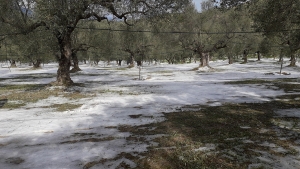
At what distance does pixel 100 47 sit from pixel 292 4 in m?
43.0

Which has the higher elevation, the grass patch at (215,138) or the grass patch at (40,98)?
the grass patch at (40,98)

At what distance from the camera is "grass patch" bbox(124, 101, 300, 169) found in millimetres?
6008

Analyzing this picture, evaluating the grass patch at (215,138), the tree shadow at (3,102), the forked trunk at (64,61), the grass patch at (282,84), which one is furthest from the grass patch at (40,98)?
the grass patch at (282,84)

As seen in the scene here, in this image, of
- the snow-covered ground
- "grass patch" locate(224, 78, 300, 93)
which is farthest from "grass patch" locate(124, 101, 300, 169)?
"grass patch" locate(224, 78, 300, 93)

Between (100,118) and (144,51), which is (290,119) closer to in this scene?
(100,118)

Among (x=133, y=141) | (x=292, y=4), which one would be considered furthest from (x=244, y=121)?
(x=292, y=4)

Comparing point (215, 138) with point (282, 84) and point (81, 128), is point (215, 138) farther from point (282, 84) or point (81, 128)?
point (282, 84)

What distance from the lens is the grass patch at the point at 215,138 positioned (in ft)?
19.7

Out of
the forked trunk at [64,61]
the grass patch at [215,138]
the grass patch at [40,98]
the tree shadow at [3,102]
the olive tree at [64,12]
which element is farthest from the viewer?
the forked trunk at [64,61]

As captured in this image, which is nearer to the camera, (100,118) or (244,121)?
(244,121)

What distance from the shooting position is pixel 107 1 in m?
18.7

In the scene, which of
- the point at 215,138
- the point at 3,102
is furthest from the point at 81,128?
the point at 3,102

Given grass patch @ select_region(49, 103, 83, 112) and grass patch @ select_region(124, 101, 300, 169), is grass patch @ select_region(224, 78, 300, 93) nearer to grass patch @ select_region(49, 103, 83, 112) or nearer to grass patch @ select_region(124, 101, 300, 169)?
grass patch @ select_region(124, 101, 300, 169)

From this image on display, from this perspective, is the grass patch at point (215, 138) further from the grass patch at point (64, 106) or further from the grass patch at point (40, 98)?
the grass patch at point (40, 98)
